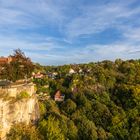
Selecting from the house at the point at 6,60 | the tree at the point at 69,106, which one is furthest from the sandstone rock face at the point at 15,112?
the tree at the point at 69,106

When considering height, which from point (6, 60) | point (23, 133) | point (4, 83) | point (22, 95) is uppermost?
point (6, 60)

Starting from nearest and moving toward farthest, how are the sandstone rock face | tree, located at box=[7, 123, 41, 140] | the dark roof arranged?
the sandstone rock face → tree, located at box=[7, 123, 41, 140] → the dark roof

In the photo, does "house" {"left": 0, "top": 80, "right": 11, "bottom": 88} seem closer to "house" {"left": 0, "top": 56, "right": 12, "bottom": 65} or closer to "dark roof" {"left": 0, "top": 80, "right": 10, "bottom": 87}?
"dark roof" {"left": 0, "top": 80, "right": 10, "bottom": 87}

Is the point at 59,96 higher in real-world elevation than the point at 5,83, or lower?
lower

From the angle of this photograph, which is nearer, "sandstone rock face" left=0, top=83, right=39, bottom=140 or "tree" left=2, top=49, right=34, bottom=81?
"sandstone rock face" left=0, top=83, right=39, bottom=140

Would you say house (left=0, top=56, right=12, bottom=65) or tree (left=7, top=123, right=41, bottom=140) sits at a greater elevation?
house (left=0, top=56, right=12, bottom=65)

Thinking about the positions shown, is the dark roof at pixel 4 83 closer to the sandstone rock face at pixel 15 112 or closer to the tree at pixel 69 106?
the sandstone rock face at pixel 15 112

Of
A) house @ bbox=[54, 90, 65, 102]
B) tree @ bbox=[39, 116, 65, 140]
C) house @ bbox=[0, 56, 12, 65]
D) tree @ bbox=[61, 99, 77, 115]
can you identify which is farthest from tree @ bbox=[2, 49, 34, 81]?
house @ bbox=[54, 90, 65, 102]

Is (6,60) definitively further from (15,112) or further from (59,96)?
(59,96)

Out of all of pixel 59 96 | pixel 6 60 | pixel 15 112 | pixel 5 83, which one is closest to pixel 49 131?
pixel 15 112

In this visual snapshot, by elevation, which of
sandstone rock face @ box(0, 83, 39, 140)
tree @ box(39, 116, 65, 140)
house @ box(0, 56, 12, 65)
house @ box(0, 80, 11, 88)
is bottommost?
tree @ box(39, 116, 65, 140)
